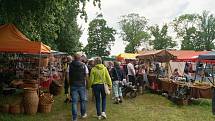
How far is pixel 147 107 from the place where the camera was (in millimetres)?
15422

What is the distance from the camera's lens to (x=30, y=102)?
12.4 metres

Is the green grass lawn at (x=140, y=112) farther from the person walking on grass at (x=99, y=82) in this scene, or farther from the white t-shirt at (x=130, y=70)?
the white t-shirt at (x=130, y=70)

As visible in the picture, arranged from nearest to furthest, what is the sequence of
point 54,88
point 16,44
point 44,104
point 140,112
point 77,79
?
point 77,79, point 44,104, point 16,44, point 140,112, point 54,88

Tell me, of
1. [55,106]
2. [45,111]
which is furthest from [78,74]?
[55,106]

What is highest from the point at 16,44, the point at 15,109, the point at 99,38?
the point at 99,38

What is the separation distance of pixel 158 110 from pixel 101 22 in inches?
3065

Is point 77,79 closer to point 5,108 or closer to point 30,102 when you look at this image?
point 30,102

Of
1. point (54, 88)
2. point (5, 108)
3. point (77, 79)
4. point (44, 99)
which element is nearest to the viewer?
point (77, 79)

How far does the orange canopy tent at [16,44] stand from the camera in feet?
43.9

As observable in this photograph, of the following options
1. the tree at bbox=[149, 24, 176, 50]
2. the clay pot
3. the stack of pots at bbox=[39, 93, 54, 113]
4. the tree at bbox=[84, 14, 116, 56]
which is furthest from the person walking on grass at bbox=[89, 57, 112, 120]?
the tree at bbox=[149, 24, 176, 50]

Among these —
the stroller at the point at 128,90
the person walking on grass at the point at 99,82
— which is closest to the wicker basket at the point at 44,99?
the person walking on grass at the point at 99,82

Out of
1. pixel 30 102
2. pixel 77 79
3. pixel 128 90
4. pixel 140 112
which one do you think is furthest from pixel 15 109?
pixel 128 90

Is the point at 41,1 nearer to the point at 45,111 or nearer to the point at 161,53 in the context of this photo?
the point at 45,111

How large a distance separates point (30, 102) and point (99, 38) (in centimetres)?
7658
